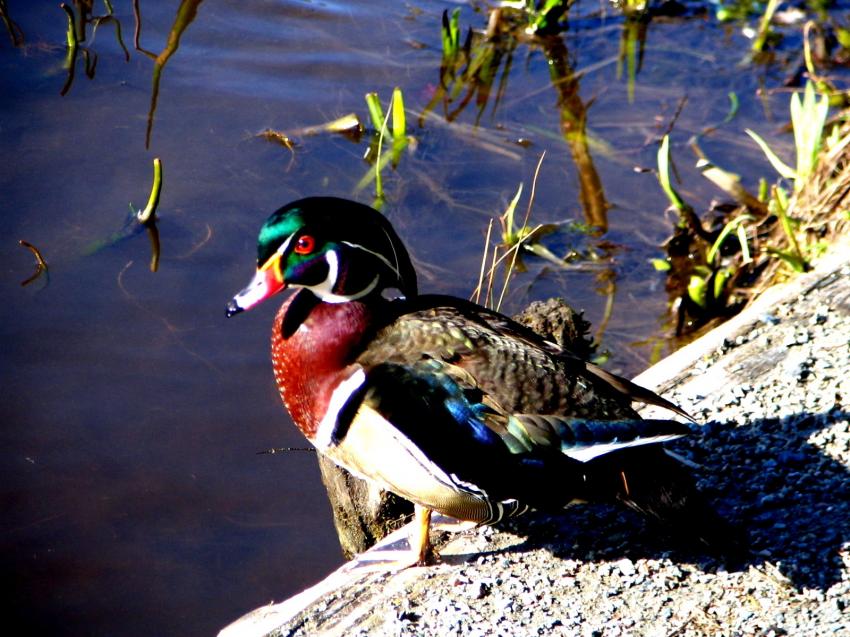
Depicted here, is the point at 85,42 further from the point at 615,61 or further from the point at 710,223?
the point at 710,223

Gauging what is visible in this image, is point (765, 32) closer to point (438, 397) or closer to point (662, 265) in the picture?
point (662, 265)

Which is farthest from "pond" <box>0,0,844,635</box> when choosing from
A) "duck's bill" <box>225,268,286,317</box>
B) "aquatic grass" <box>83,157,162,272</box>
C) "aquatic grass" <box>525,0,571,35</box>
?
"duck's bill" <box>225,268,286,317</box>

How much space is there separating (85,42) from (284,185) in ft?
5.54

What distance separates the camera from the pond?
371 centimetres

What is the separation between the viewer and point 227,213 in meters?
5.11

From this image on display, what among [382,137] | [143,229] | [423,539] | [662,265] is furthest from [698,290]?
[143,229]

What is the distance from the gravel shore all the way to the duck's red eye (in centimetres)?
86

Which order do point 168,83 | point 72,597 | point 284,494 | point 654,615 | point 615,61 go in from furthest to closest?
point 615,61 → point 168,83 → point 284,494 → point 72,597 → point 654,615

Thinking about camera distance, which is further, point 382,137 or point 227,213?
point 382,137

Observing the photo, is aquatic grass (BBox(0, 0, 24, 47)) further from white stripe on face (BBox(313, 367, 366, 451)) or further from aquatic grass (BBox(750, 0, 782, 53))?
aquatic grass (BBox(750, 0, 782, 53))

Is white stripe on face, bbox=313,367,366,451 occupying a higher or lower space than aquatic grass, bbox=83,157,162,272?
higher

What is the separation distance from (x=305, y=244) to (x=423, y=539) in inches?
33.4

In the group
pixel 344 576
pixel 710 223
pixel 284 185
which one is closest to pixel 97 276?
pixel 284 185

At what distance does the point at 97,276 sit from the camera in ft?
15.5
